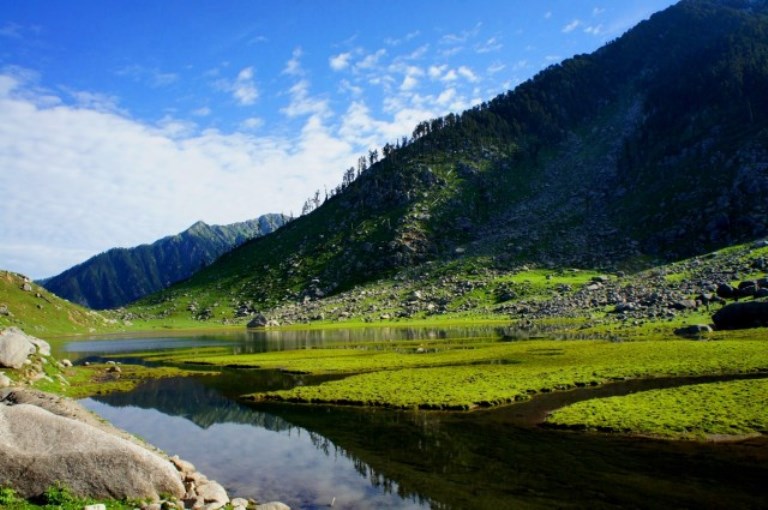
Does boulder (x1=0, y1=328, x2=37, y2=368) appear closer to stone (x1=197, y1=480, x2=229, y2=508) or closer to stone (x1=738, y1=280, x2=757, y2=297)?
stone (x1=197, y1=480, x2=229, y2=508)

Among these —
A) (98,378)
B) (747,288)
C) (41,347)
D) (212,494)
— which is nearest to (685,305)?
(747,288)

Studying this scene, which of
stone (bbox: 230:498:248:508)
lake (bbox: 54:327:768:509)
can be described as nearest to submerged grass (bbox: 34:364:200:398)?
lake (bbox: 54:327:768:509)

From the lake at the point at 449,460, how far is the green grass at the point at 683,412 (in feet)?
5.55

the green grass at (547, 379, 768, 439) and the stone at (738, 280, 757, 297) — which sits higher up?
the stone at (738, 280, 757, 297)

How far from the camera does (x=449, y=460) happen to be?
2842cm

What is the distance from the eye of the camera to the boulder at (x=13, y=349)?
1938 inches

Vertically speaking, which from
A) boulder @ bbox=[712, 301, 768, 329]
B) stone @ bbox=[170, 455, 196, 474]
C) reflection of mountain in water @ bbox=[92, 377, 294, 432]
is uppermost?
boulder @ bbox=[712, 301, 768, 329]

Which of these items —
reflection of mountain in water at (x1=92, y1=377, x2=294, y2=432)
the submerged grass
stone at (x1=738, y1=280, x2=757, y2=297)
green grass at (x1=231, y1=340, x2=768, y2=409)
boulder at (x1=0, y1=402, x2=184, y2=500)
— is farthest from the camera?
stone at (x1=738, y1=280, x2=757, y2=297)

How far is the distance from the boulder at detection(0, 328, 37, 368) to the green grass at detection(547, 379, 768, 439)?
51614 millimetres

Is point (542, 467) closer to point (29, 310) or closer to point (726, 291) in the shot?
point (726, 291)

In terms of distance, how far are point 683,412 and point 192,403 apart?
147 feet

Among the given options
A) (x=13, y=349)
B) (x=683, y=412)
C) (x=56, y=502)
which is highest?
(x=13, y=349)

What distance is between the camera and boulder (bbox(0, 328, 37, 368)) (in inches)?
1938

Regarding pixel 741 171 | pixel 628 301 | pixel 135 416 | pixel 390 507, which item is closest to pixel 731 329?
pixel 628 301
